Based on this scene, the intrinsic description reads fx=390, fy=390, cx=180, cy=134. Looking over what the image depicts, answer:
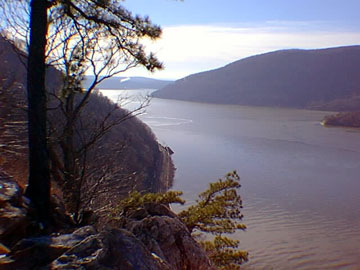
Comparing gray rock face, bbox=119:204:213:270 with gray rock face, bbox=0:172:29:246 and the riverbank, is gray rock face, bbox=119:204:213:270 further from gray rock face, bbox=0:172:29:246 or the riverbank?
the riverbank

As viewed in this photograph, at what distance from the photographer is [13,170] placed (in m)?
5.85

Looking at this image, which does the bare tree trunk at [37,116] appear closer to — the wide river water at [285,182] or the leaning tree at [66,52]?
the leaning tree at [66,52]

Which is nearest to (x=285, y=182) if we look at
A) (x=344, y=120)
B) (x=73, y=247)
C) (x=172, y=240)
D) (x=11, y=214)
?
Result: (x=172, y=240)

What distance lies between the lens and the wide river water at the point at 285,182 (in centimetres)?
1144

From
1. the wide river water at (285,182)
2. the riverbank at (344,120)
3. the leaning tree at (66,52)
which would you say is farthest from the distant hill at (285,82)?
the leaning tree at (66,52)

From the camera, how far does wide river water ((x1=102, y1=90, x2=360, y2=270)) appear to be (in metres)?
11.4

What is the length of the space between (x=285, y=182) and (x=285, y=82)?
49.6 m

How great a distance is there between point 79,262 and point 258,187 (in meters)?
15.7

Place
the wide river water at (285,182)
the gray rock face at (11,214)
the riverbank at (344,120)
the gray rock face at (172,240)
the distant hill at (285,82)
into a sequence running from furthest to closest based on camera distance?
the distant hill at (285,82) → the riverbank at (344,120) → the wide river water at (285,182) → the gray rock face at (172,240) → the gray rock face at (11,214)

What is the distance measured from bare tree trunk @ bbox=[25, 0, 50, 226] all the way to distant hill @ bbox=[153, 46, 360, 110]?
55397 mm

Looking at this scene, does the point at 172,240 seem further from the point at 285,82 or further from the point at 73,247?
the point at 285,82

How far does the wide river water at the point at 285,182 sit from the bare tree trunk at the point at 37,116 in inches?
298

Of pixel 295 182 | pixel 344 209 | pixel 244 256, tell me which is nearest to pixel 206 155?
pixel 295 182

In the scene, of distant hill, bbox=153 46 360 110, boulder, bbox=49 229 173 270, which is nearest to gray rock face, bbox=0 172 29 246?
boulder, bbox=49 229 173 270
